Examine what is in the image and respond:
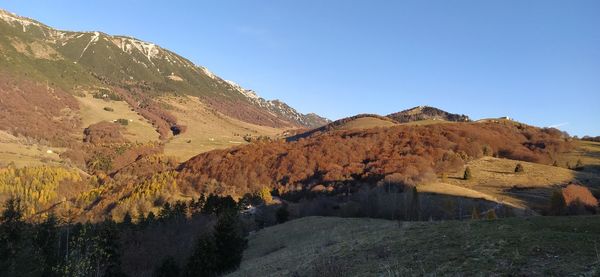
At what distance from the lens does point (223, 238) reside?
50844 mm

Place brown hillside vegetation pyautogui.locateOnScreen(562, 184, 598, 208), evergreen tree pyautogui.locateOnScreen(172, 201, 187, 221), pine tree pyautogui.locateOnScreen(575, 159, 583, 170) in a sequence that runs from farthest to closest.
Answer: pine tree pyautogui.locateOnScreen(575, 159, 583, 170) → evergreen tree pyautogui.locateOnScreen(172, 201, 187, 221) → brown hillside vegetation pyautogui.locateOnScreen(562, 184, 598, 208)

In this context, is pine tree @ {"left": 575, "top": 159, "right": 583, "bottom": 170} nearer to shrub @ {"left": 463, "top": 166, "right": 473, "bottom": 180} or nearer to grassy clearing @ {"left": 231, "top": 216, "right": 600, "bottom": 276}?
shrub @ {"left": 463, "top": 166, "right": 473, "bottom": 180}

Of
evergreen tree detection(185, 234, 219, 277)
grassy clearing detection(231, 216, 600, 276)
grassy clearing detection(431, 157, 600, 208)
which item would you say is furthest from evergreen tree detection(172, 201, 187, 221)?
grassy clearing detection(231, 216, 600, 276)

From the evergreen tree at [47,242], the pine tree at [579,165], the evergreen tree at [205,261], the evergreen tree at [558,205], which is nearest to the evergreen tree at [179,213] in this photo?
the evergreen tree at [47,242]

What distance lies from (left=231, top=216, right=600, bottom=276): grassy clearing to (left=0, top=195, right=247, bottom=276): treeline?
19.9 m

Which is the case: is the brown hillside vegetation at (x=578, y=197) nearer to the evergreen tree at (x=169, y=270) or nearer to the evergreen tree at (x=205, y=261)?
the evergreen tree at (x=205, y=261)

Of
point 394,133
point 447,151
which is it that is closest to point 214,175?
point 394,133

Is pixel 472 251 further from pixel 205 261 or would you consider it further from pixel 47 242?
pixel 47 242

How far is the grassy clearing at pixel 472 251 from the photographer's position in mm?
15789

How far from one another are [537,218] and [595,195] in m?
72.4

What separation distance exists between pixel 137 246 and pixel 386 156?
8989 cm

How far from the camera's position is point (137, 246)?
304ft

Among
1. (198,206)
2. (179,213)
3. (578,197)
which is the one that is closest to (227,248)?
(578,197)

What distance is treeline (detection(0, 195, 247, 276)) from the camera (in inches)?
1745
